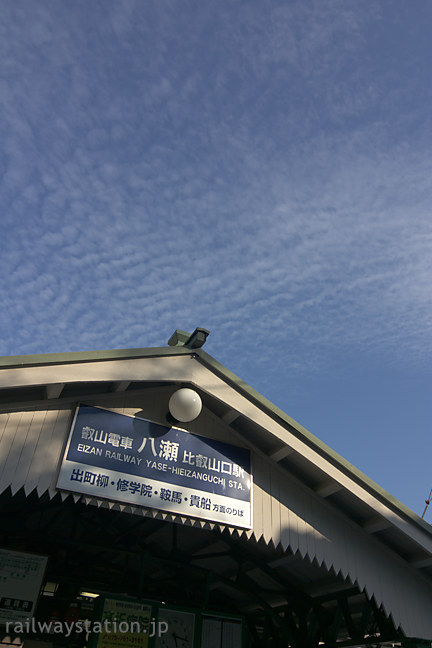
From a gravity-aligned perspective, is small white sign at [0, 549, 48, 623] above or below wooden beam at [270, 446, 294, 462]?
below

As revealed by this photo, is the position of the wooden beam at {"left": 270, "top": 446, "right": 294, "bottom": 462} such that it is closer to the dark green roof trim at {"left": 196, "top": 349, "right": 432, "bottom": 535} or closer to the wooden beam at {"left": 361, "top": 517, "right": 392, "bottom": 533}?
the dark green roof trim at {"left": 196, "top": 349, "right": 432, "bottom": 535}

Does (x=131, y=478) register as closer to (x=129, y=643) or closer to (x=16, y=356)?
(x=16, y=356)

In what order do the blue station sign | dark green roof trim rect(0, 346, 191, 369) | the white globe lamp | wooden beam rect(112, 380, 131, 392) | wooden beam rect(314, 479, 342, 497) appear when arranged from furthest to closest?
wooden beam rect(314, 479, 342, 497) < wooden beam rect(112, 380, 131, 392) < the white globe lamp < the blue station sign < dark green roof trim rect(0, 346, 191, 369)

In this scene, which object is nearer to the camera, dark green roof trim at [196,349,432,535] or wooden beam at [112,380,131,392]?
wooden beam at [112,380,131,392]

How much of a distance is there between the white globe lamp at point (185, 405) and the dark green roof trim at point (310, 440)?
0.75 meters

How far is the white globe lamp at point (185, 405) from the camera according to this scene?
6.80 meters

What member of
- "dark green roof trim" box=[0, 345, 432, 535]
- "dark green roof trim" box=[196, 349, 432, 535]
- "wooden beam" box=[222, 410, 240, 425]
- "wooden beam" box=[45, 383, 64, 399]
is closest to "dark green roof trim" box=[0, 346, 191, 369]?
"dark green roof trim" box=[0, 345, 432, 535]

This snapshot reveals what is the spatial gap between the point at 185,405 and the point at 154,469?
989 millimetres

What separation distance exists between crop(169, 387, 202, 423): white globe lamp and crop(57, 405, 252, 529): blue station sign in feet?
1.44

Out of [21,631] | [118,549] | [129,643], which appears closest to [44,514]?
[118,549]

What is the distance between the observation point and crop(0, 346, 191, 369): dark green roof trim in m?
6.09

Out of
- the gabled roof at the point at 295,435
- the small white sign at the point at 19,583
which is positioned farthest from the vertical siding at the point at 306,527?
the small white sign at the point at 19,583

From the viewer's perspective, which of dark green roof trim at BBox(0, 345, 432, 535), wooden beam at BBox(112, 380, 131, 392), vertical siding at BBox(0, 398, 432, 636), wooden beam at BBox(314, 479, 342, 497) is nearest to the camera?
vertical siding at BBox(0, 398, 432, 636)

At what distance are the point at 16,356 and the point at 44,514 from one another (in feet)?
18.1
